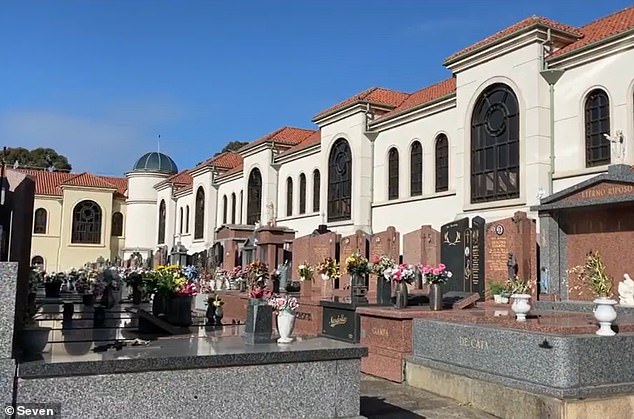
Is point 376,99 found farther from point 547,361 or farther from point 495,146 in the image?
point 547,361

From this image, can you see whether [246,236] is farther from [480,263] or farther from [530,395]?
[530,395]

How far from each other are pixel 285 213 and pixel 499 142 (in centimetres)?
1527

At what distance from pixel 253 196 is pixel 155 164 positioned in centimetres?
2168

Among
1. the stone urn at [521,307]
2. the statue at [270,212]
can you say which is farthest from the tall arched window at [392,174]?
the stone urn at [521,307]

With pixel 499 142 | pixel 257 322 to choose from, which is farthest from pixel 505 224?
pixel 257 322

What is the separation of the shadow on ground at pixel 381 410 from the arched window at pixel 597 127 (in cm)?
1070

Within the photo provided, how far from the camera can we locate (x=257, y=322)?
605cm

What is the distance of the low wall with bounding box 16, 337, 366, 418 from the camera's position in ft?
15.2

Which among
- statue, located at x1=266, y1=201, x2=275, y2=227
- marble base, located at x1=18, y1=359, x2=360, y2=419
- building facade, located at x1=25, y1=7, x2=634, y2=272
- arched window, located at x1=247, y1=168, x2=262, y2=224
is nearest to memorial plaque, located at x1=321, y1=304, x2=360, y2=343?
marble base, located at x1=18, y1=359, x2=360, y2=419

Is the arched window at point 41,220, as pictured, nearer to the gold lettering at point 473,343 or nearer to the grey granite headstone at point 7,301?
the gold lettering at point 473,343

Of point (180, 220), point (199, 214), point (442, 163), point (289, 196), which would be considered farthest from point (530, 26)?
point (180, 220)

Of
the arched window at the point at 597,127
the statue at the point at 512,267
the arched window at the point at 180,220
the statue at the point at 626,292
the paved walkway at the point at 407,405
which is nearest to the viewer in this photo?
the paved walkway at the point at 407,405

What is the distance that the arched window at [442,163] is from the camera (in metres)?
21.0

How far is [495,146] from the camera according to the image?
18.3 m
